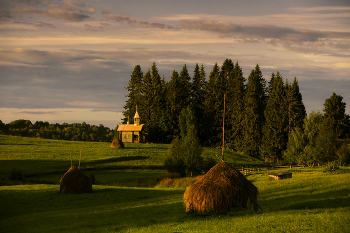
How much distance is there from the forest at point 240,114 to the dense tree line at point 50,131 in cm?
269

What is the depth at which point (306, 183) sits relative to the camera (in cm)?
3212

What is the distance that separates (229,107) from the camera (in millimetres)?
91312

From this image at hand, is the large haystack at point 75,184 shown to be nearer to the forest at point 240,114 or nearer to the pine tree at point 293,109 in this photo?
the forest at point 240,114

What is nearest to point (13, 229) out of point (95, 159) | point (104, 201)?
point (104, 201)

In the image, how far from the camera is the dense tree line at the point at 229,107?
7831 cm

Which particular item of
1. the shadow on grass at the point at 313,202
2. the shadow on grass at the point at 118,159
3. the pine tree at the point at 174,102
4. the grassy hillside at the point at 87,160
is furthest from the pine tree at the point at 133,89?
the shadow on grass at the point at 313,202

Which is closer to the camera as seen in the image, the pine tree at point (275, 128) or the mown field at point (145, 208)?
the mown field at point (145, 208)

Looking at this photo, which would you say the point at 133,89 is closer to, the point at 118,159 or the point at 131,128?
the point at 131,128

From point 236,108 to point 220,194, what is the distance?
70979 millimetres

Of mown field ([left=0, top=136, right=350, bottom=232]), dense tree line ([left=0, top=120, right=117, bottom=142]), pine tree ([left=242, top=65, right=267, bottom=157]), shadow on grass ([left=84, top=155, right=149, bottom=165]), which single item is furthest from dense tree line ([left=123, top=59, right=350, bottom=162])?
mown field ([left=0, top=136, right=350, bottom=232])

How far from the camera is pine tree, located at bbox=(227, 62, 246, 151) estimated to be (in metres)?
87.6

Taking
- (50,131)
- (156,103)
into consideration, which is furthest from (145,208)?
(50,131)

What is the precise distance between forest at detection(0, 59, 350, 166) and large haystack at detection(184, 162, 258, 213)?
47.3 metres

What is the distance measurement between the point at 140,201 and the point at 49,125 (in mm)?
115308
